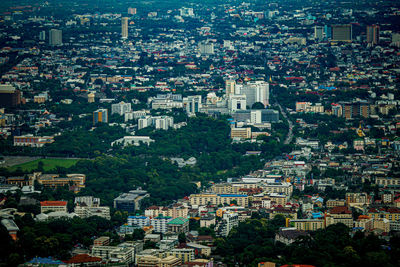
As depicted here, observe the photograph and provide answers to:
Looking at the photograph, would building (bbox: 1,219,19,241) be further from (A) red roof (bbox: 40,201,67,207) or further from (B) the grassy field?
(B) the grassy field

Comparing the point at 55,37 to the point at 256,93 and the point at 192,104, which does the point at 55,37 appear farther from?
the point at 192,104

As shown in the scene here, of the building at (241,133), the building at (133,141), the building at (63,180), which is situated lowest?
the building at (63,180)

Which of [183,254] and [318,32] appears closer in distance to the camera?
[183,254]

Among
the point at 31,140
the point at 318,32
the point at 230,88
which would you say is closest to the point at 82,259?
the point at 31,140

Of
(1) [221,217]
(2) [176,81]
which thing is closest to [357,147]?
(1) [221,217]

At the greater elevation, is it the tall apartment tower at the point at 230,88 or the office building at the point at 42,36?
the office building at the point at 42,36

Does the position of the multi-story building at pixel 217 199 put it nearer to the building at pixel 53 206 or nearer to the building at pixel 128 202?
the building at pixel 128 202

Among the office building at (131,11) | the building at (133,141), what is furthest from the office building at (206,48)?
the building at (133,141)
